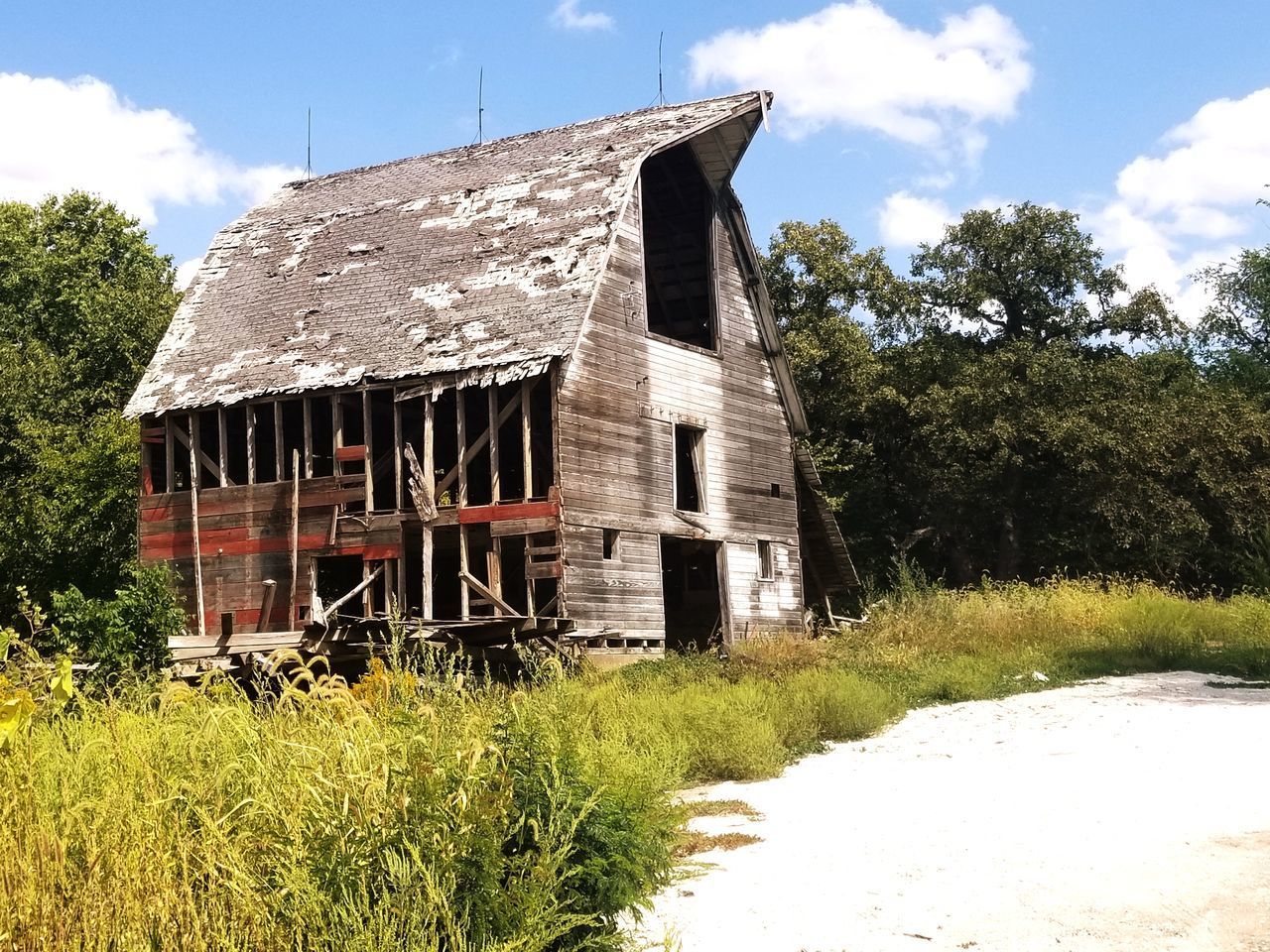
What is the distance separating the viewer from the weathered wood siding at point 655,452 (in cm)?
2025

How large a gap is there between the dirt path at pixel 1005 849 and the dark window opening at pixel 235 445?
1394 cm

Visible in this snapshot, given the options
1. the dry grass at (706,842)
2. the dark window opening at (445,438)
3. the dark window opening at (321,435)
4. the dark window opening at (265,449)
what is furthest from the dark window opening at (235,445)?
the dry grass at (706,842)

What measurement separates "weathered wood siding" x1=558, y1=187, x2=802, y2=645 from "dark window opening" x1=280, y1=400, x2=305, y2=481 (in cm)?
502

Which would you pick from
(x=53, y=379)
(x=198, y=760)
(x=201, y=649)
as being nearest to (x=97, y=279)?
(x=53, y=379)

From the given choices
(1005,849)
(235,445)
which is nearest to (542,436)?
(235,445)

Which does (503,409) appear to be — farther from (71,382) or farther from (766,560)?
(71,382)

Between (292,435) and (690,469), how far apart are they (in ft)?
28.9

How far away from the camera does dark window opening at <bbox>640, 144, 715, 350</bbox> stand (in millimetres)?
24922

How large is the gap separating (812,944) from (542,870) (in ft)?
6.63

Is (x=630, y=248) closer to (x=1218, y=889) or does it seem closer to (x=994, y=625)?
(x=994, y=625)

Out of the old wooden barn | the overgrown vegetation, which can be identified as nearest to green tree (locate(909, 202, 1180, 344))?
the overgrown vegetation

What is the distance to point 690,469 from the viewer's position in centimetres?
2417

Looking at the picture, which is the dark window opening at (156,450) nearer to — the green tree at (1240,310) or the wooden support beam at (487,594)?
the wooden support beam at (487,594)

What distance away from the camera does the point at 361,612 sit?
21.6 m
